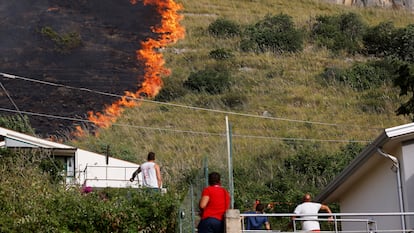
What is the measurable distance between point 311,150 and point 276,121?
769 centimetres

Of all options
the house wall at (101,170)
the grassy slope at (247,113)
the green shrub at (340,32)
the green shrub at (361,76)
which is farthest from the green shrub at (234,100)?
the house wall at (101,170)

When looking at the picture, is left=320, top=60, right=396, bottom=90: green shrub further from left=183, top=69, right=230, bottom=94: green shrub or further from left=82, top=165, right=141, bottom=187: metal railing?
left=82, top=165, right=141, bottom=187: metal railing

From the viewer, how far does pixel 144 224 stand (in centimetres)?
2048

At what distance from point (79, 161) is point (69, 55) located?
2807 centimetres

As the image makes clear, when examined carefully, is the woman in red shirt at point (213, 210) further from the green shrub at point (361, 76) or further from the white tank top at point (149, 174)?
the green shrub at point (361, 76)

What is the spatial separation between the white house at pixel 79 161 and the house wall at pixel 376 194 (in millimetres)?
13760

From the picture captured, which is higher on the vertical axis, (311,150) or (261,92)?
(261,92)

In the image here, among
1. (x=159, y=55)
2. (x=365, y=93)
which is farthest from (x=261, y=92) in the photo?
(x=159, y=55)

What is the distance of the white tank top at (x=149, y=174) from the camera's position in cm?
1792

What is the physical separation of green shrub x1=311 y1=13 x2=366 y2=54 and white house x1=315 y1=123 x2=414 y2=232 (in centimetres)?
4479

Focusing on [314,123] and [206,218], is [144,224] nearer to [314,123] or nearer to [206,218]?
[206,218]

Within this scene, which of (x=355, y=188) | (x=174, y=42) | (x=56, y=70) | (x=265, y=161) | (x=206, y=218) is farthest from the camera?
(x=174, y=42)

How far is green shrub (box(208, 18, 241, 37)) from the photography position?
66062 mm

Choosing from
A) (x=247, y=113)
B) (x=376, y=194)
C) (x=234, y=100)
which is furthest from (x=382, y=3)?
(x=376, y=194)
